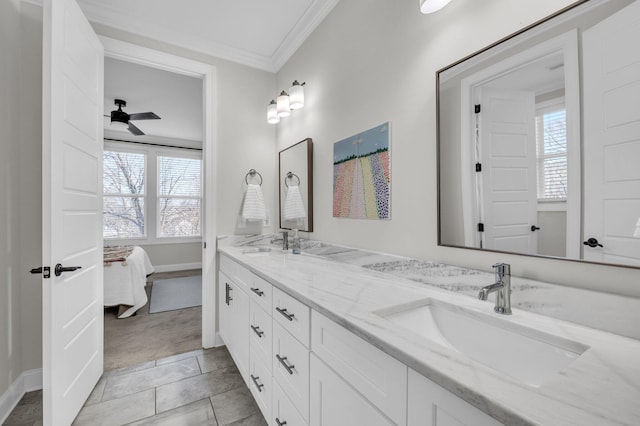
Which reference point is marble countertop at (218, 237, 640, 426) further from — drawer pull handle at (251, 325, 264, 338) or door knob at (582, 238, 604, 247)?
drawer pull handle at (251, 325, 264, 338)

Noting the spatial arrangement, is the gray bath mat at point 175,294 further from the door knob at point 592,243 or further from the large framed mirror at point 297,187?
the door knob at point 592,243

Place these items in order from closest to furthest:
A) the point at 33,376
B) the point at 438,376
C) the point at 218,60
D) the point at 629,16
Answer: the point at 438,376 < the point at 629,16 < the point at 33,376 < the point at 218,60

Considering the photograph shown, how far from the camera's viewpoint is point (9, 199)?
174cm

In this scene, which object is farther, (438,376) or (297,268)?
(297,268)

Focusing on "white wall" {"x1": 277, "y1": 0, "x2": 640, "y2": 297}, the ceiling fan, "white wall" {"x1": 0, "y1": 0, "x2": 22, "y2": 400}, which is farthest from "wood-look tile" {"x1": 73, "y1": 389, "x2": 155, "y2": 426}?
the ceiling fan

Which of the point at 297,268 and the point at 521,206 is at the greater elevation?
the point at 521,206

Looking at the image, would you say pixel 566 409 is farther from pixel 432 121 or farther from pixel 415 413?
pixel 432 121

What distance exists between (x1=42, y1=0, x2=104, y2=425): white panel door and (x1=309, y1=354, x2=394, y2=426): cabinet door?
1.25 m

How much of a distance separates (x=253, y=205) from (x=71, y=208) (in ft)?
4.15

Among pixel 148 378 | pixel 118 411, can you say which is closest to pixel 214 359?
pixel 148 378

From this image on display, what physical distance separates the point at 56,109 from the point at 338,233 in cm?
161

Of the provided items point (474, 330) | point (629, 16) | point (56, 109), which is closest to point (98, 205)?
point (56, 109)

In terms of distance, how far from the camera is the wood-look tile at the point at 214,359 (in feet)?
6.99

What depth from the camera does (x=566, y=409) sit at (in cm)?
45
